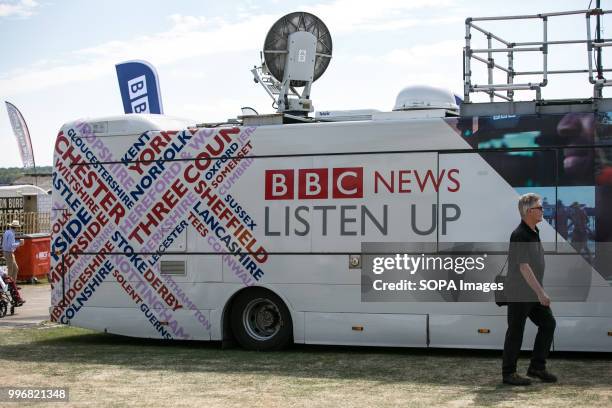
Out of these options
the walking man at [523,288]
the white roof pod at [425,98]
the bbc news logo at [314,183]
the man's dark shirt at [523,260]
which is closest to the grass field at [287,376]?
the walking man at [523,288]

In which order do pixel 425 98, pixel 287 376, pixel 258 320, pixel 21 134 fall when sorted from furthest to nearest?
pixel 21 134, pixel 425 98, pixel 258 320, pixel 287 376

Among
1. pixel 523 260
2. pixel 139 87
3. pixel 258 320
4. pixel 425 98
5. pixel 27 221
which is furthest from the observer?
pixel 27 221

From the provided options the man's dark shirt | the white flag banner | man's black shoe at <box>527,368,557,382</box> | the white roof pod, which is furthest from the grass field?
the white flag banner

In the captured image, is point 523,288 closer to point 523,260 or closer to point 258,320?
point 523,260

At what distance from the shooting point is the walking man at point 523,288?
9.94 meters

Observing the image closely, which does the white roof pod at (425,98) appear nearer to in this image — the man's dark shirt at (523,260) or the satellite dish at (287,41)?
the satellite dish at (287,41)

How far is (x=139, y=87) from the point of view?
23.8m

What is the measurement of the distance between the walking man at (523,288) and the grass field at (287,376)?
0.37 metres

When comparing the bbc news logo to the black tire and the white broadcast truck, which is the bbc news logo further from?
the black tire

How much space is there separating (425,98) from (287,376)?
5470 mm

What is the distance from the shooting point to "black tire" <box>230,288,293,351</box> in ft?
43.5

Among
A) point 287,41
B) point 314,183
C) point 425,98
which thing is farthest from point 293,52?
point 314,183

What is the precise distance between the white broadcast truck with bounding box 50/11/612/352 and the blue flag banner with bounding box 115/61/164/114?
29.8ft

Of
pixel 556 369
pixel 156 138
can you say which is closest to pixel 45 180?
pixel 156 138
